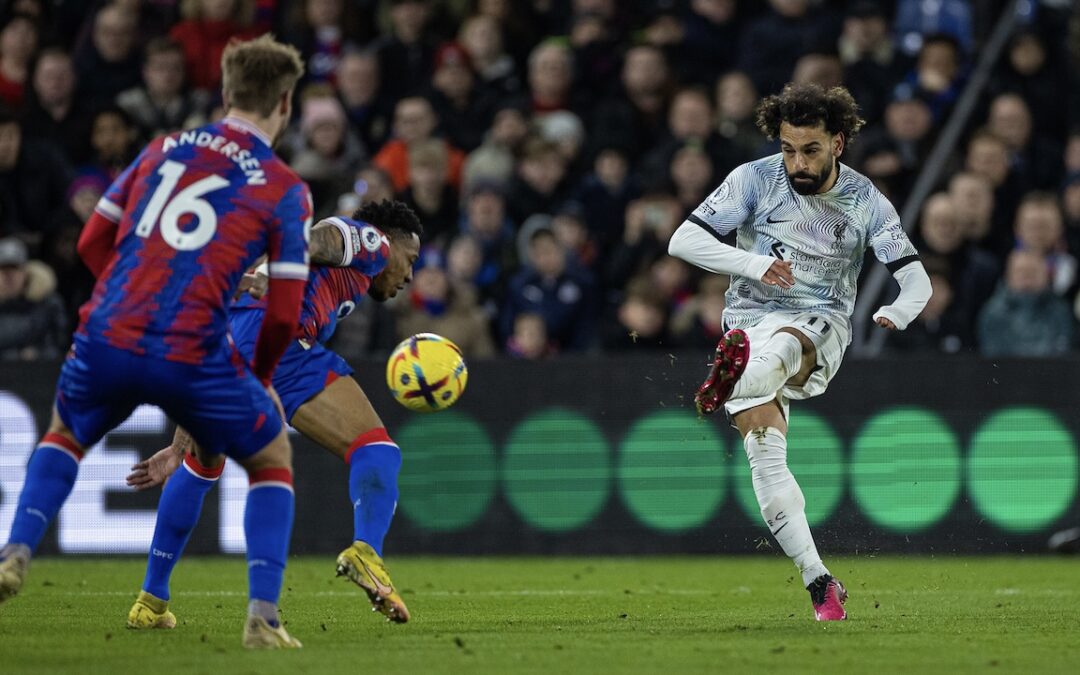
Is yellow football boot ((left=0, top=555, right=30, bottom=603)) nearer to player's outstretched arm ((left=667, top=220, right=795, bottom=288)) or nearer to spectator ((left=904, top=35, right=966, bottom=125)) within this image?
player's outstretched arm ((left=667, top=220, right=795, bottom=288))

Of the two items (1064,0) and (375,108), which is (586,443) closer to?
(375,108)

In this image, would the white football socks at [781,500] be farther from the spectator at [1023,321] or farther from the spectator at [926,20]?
the spectator at [926,20]

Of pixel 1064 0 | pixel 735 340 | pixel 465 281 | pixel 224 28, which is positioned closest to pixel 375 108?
pixel 224 28

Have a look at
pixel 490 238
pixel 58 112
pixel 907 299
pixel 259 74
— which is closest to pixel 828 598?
pixel 907 299

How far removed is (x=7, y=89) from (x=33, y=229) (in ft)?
6.21

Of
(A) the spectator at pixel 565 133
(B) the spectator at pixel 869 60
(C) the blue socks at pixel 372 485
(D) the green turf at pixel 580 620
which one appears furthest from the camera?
(A) the spectator at pixel 565 133

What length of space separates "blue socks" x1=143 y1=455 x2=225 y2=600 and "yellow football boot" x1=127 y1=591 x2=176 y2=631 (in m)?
0.03

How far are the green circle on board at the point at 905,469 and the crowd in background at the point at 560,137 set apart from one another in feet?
2.89

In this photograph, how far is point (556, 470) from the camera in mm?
13297

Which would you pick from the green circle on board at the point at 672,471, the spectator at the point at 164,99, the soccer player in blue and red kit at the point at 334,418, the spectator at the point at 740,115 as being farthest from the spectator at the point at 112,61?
the soccer player in blue and red kit at the point at 334,418

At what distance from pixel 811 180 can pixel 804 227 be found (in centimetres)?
27

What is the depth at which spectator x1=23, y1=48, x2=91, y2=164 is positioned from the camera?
14.7 meters

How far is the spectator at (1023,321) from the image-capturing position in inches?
534

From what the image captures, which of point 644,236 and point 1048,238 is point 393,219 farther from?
point 1048,238
